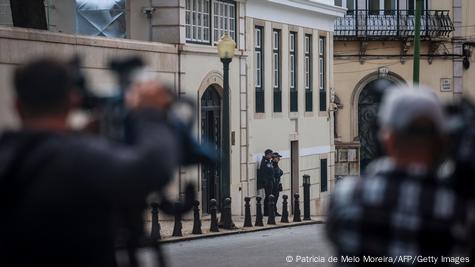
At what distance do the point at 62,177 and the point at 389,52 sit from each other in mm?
48649

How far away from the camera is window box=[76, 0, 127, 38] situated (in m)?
32.7

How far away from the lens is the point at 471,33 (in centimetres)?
5331

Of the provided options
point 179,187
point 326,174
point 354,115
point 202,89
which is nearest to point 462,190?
point 179,187

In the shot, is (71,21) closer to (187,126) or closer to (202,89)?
(202,89)

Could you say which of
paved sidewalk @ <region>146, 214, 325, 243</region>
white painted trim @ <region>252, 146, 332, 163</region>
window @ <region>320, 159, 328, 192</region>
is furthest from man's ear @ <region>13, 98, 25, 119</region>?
window @ <region>320, 159, 328, 192</region>

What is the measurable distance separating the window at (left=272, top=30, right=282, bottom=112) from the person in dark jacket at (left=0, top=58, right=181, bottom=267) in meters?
34.3

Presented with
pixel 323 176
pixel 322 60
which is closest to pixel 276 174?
pixel 323 176

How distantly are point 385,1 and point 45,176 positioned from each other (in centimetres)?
4885

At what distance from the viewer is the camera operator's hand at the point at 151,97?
5512 mm

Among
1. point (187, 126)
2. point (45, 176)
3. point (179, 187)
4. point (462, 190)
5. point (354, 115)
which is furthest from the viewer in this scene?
point (354, 115)

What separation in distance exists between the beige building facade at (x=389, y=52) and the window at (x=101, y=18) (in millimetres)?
20516

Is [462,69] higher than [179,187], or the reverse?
[462,69]

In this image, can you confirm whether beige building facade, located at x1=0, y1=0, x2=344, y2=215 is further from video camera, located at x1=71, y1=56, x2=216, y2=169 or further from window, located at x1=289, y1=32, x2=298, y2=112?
video camera, located at x1=71, y1=56, x2=216, y2=169

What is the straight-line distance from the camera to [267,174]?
37.3m
